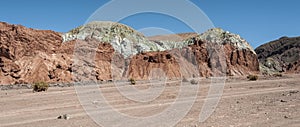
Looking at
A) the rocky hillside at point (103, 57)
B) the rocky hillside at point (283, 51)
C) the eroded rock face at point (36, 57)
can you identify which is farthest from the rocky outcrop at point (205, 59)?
the rocky hillside at point (283, 51)

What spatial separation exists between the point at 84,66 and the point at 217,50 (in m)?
40.2

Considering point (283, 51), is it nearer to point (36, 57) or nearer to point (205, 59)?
point (205, 59)

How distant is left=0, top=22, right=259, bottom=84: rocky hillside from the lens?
135 ft

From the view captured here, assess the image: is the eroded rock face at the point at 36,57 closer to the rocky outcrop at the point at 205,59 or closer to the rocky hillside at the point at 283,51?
the rocky outcrop at the point at 205,59

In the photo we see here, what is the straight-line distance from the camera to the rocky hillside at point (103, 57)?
135 ft

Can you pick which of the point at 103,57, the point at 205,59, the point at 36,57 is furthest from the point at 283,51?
the point at 36,57

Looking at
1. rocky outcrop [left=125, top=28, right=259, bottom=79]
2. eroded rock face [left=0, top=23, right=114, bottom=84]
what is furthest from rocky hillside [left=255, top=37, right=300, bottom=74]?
eroded rock face [left=0, top=23, right=114, bottom=84]

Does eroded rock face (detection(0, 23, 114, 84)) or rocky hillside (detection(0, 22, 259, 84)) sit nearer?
eroded rock face (detection(0, 23, 114, 84))

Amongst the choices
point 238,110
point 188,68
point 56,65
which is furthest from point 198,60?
point 238,110

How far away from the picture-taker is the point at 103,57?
49406 mm

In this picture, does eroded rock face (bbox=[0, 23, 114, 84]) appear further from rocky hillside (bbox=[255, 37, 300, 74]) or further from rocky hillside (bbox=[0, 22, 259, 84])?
rocky hillside (bbox=[255, 37, 300, 74])

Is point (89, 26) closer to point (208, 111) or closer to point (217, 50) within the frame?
point (217, 50)

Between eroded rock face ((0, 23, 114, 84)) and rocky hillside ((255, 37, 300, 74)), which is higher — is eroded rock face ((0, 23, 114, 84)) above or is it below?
below

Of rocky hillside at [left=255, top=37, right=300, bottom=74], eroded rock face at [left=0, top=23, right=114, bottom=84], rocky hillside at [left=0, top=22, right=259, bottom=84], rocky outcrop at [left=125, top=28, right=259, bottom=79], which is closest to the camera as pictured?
eroded rock face at [left=0, top=23, right=114, bottom=84]
